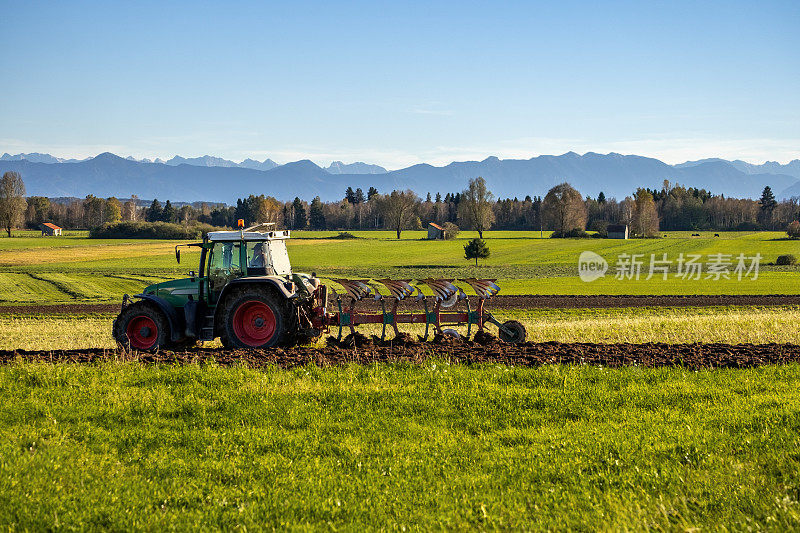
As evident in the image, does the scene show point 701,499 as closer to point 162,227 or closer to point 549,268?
point 549,268

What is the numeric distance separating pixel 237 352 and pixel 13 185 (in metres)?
134

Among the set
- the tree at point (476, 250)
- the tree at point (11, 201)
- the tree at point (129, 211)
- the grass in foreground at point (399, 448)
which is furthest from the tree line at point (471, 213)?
the grass in foreground at point (399, 448)

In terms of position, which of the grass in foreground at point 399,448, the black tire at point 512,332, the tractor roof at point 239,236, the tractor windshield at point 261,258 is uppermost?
the tractor roof at point 239,236

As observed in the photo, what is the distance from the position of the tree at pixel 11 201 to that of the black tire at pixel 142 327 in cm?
12044

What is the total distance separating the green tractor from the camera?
14258 mm

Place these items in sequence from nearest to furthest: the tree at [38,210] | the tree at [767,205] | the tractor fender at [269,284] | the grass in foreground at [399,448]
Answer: the grass in foreground at [399,448]
the tractor fender at [269,284]
the tree at [38,210]
the tree at [767,205]

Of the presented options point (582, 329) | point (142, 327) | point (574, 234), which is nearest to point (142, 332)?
point (142, 327)

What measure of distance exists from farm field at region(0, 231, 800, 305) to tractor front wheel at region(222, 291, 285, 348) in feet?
95.8

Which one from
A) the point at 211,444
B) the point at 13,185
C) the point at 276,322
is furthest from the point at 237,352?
the point at 13,185

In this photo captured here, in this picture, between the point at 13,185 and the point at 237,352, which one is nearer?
the point at 237,352

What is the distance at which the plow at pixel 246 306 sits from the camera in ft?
46.9

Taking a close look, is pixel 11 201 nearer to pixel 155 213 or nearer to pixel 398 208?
pixel 155 213

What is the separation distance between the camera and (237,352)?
12906mm

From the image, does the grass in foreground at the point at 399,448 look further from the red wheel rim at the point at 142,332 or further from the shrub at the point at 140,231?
the shrub at the point at 140,231
